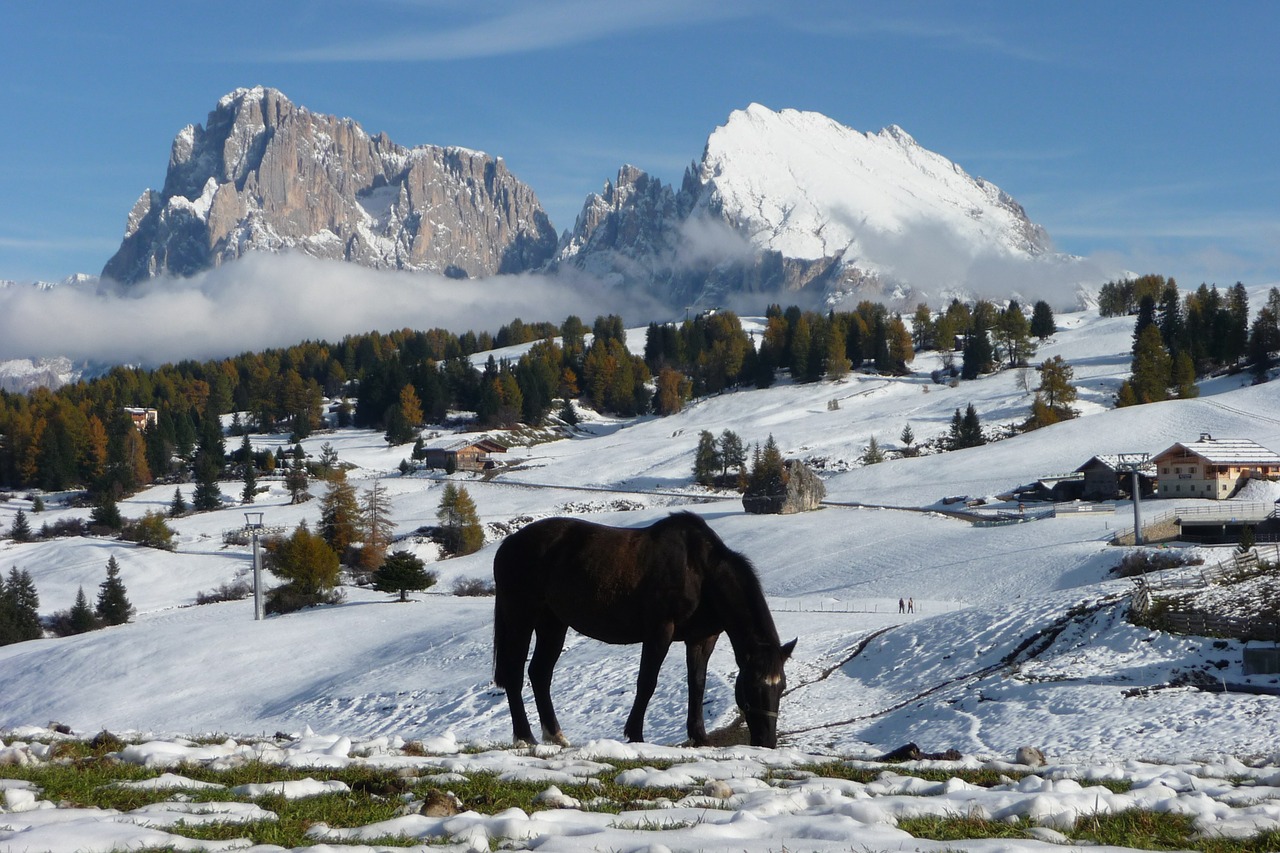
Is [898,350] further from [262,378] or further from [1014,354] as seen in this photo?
[262,378]

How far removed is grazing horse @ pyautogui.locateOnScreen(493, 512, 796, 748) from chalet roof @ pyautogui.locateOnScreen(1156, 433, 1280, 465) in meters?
72.1

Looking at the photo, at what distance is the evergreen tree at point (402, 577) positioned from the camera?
61.9m

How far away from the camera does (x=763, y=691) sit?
13.2 meters

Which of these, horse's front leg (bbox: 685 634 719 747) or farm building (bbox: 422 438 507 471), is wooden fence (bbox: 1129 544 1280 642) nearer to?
horse's front leg (bbox: 685 634 719 747)

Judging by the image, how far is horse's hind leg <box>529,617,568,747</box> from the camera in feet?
46.5

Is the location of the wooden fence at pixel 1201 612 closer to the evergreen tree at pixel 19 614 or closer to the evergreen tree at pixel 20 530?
the evergreen tree at pixel 19 614

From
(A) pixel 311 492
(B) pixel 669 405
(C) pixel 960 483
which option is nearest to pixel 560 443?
(B) pixel 669 405

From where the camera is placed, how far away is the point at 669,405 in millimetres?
157125

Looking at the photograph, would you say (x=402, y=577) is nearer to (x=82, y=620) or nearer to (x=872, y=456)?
(x=82, y=620)

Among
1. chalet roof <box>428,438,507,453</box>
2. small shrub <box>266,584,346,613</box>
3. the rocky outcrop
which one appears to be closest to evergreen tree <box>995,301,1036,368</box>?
chalet roof <box>428,438,507,453</box>

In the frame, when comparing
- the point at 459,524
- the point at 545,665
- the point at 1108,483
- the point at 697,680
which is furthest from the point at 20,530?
the point at 697,680

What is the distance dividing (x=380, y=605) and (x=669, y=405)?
336 ft

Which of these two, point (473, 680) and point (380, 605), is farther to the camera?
point (380, 605)

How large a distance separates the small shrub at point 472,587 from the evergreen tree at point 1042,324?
409ft
